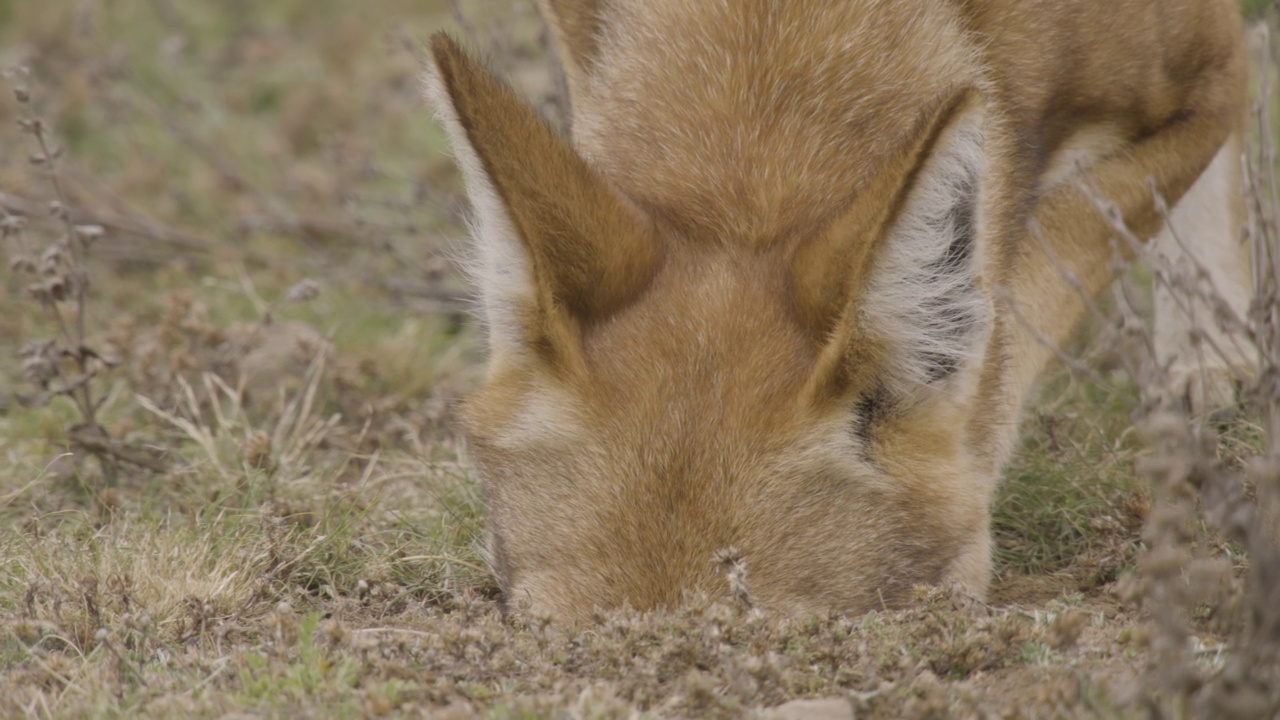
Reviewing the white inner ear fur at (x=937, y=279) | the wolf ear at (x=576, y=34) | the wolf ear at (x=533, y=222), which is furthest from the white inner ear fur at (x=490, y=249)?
the wolf ear at (x=576, y=34)

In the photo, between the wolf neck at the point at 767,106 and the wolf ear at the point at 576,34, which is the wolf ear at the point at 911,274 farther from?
the wolf ear at the point at 576,34

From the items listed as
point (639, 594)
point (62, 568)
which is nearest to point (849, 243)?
point (639, 594)

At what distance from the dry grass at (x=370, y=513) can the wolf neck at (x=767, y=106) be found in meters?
0.88

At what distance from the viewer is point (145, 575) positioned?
14.0 feet

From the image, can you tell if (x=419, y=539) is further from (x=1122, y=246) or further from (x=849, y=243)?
(x=1122, y=246)

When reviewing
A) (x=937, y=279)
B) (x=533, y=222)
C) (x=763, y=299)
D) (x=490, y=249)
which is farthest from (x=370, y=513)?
(x=937, y=279)

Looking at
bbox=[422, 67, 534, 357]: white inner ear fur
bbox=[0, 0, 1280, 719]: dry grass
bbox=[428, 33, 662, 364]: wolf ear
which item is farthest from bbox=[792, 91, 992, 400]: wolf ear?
bbox=[422, 67, 534, 357]: white inner ear fur

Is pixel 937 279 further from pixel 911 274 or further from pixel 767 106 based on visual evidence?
pixel 767 106

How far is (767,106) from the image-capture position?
13.4ft

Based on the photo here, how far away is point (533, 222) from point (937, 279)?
1.01 m

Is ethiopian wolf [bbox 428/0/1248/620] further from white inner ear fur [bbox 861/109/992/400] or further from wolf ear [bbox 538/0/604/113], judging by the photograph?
wolf ear [bbox 538/0/604/113]

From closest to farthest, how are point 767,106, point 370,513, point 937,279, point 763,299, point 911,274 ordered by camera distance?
point 911,274 < point 937,279 < point 763,299 < point 767,106 < point 370,513

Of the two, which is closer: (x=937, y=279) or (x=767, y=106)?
(x=937, y=279)

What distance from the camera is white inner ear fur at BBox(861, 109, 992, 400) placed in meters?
3.23
